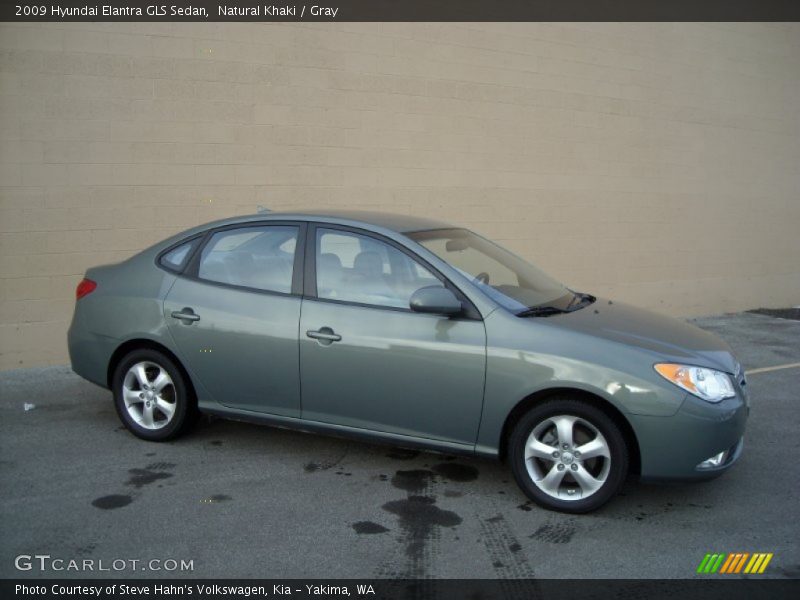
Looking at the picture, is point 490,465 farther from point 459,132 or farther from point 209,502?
point 459,132

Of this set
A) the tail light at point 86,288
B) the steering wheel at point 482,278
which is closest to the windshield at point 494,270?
the steering wheel at point 482,278

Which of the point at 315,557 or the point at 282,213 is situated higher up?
the point at 282,213

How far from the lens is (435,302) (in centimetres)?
447

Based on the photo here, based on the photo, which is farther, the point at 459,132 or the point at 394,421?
the point at 459,132

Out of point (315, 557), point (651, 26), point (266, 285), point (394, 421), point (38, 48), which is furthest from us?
point (651, 26)

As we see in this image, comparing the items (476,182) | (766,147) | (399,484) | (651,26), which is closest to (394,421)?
(399,484)

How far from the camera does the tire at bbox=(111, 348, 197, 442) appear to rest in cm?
529

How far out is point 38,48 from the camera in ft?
23.5

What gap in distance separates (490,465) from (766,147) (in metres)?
9.89

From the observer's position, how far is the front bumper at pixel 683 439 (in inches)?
165

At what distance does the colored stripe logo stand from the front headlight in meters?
0.78

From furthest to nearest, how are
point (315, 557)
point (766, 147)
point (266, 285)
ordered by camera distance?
point (766, 147) → point (266, 285) → point (315, 557)
